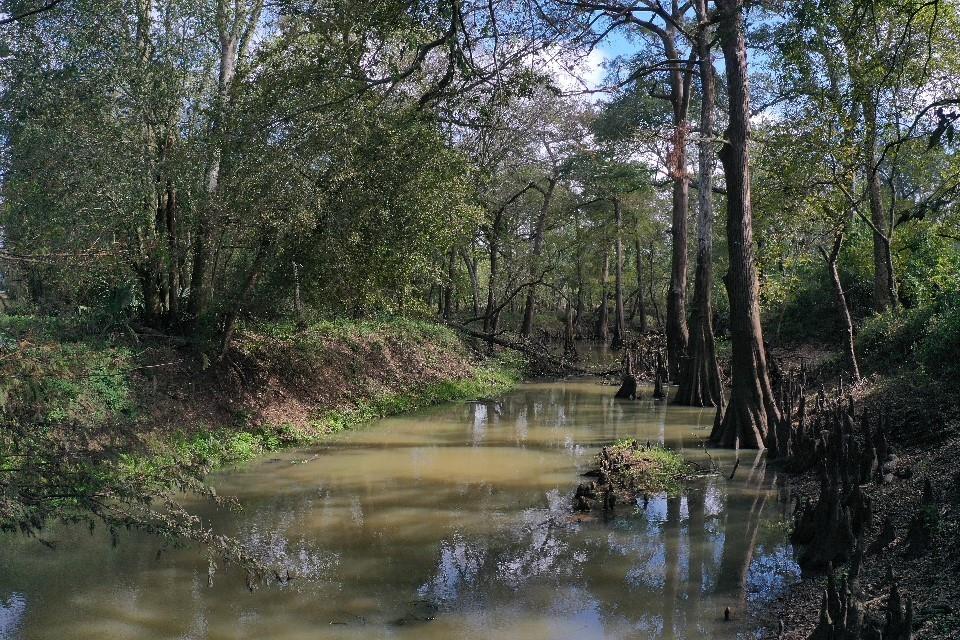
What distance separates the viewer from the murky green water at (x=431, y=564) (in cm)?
579

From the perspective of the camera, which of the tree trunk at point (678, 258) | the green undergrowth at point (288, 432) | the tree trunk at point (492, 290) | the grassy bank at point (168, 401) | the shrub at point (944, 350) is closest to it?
the grassy bank at point (168, 401)

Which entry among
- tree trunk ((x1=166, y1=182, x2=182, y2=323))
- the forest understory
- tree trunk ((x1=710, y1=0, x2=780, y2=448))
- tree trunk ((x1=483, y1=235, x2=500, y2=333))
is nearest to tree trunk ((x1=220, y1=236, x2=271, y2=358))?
tree trunk ((x1=166, y1=182, x2=182, y2=323))

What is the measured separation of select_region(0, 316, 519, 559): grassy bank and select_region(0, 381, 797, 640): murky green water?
2.19 feet

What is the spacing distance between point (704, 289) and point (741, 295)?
2728mm

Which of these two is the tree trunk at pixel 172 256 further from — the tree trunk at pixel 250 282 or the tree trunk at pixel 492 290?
the tree trunk at pixel 492 290

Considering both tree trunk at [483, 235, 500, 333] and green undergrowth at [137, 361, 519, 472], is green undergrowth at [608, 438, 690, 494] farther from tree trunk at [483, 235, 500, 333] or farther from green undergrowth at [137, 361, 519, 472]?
tree trunk at [483, 235, 500, 333]

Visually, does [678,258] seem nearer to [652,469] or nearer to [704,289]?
[704,289]

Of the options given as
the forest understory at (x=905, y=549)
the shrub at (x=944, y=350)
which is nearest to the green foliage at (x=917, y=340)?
the shrub at (x=944, y=350)

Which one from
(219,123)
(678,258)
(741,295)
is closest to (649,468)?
(741,295)

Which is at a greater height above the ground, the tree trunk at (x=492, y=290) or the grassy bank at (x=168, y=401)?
the tree trunk at (x=492, y=290)

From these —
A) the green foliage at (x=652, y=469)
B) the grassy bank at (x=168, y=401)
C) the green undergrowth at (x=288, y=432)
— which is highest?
the grassy bank at (x=168, y=401)

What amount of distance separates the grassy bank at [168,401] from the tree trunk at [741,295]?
24.4ft

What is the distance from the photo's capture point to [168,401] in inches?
463

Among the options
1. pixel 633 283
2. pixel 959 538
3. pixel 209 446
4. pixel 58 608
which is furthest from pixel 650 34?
pixel 633 283
